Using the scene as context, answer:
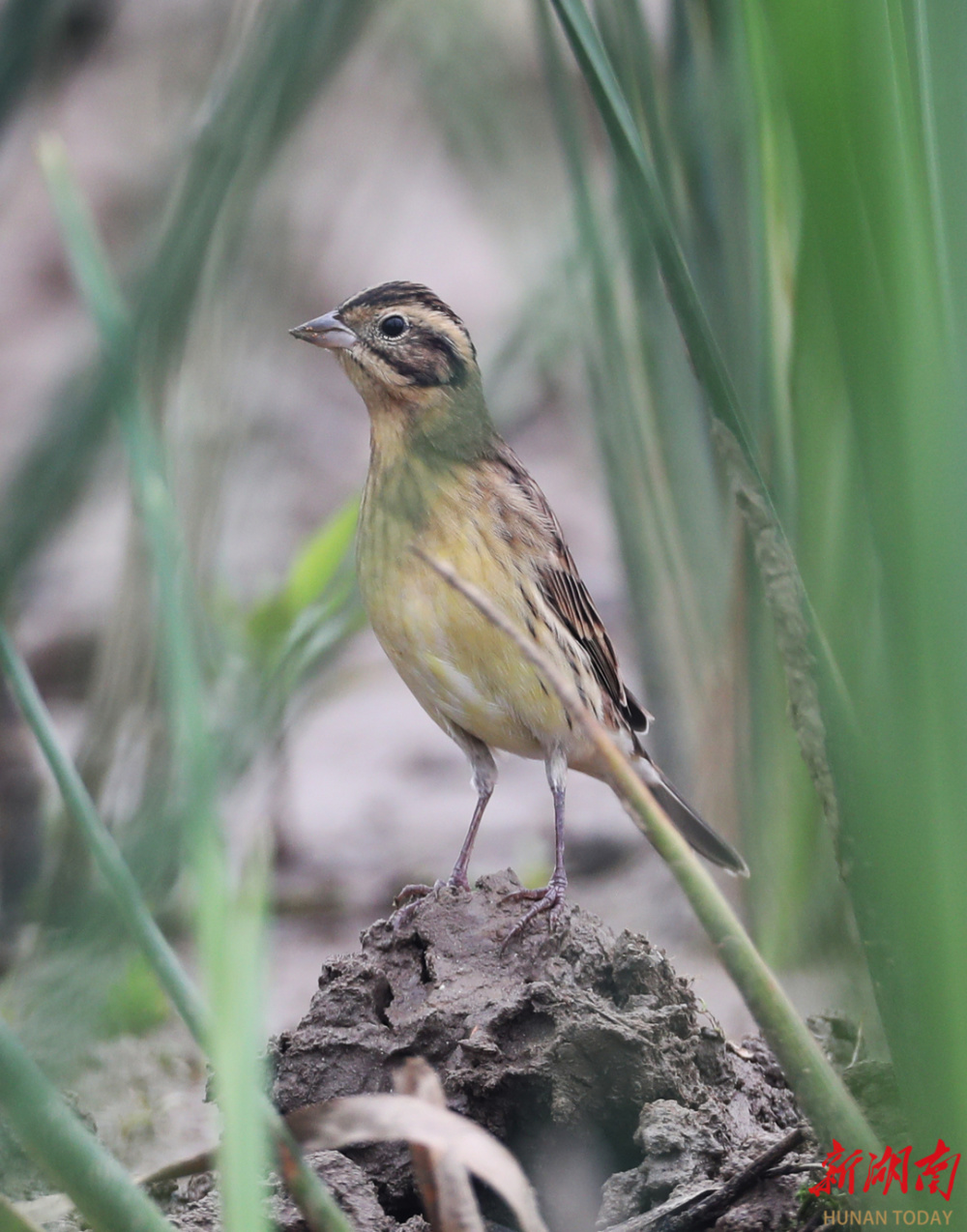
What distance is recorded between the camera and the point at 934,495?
1.24m

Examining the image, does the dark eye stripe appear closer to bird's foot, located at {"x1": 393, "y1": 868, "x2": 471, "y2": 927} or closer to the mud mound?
bird's foot, located at {"x1": 393, "y1": 868, "x2": 471, "y2": 927}

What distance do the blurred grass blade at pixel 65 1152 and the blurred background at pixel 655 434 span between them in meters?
0.14

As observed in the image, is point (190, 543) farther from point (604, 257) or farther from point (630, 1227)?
point (630, 1227)

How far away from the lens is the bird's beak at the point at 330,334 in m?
2.96

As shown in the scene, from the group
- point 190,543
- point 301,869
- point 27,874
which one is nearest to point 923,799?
point 190,543

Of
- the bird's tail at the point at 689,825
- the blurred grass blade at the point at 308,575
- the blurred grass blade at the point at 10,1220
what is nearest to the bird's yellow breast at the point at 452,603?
the bird's tail at the point at 689,825

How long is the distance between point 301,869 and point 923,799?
384 centimetres

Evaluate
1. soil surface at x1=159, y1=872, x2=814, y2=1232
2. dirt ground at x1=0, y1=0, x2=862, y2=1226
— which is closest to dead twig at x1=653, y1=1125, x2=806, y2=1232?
soil surface at x1=159, y1=872, x2=814, y2=1232

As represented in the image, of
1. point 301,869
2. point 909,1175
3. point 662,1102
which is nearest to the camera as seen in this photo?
point 909,1175

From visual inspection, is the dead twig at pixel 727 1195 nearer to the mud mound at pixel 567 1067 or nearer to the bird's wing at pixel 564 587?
the mud mound at pixel 567 1067

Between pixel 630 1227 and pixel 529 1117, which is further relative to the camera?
pixel 529 1117

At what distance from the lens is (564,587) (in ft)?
10.3

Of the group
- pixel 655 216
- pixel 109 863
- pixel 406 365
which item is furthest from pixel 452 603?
pixel 109 863

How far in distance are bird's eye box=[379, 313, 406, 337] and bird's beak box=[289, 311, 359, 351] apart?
0.20 feet
